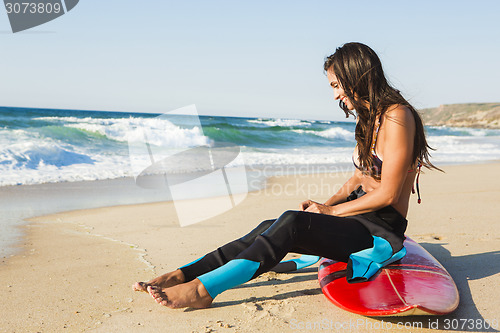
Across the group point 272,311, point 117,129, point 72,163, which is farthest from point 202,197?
point 117,129

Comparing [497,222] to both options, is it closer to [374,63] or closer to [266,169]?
[374,63]

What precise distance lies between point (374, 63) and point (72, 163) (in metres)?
10.2

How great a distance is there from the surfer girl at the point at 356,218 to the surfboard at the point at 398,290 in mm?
74

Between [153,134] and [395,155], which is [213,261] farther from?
[153,134]

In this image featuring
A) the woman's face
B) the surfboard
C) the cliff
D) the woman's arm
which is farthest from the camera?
the cliff

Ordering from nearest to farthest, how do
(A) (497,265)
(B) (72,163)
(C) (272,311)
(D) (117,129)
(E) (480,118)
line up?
1. (C) (272,311)
2. (A) (497,265)
3. (B) (72,163)
4. (D) (117,129)
5. (E) (480,118)

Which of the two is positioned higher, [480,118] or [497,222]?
[497,222]

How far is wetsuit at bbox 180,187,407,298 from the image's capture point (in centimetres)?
243

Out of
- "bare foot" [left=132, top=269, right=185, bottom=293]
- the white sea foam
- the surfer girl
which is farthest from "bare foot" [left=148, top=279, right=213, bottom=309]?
the white sea foam

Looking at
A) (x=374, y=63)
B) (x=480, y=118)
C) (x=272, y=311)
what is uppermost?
(x=374, y=63)

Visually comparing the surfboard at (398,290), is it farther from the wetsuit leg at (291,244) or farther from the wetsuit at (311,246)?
the wetsuit leg at (291,244)

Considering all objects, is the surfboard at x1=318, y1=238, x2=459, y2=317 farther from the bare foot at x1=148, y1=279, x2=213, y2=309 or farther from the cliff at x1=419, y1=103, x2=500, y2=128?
the cliff at x1=419, y1=103, x2=500, y2=128

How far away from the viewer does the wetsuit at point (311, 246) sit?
95.7 inches

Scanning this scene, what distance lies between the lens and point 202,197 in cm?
719
